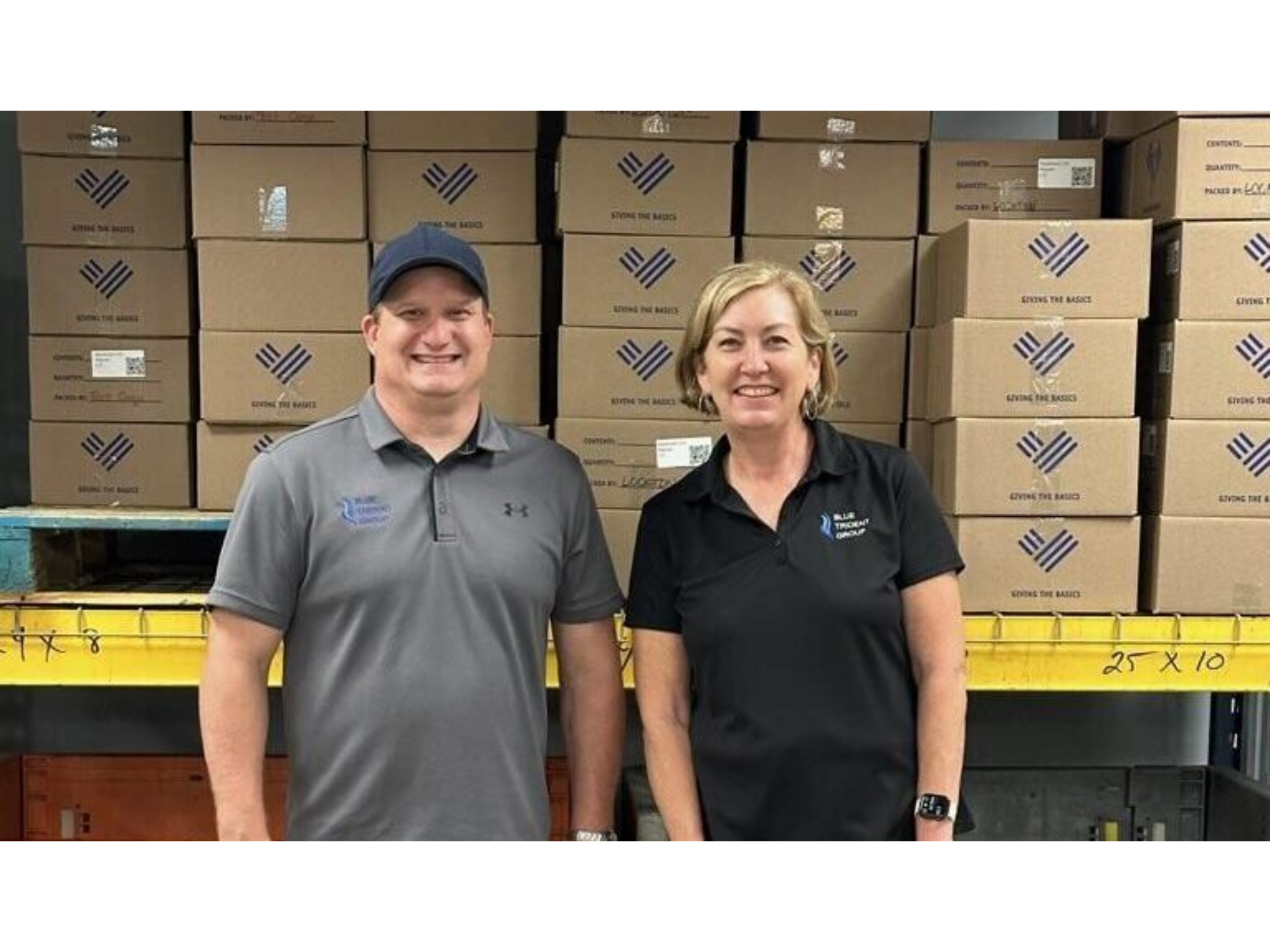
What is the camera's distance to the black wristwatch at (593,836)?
5.99 feet

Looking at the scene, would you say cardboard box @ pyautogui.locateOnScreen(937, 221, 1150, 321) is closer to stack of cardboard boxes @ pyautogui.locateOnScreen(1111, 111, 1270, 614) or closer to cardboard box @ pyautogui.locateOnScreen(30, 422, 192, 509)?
stack of cardboard boxes @ pyautogui.locateOnScreen(1111, 111, 1270, 614)

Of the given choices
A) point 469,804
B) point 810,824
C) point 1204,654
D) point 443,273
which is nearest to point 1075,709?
point 1204,654

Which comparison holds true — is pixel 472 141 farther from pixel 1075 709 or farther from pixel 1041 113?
pixel 1075 709

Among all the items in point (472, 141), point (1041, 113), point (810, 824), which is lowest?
point (810, 824)

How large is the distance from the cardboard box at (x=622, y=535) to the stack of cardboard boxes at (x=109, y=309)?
98cm

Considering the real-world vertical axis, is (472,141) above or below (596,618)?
above

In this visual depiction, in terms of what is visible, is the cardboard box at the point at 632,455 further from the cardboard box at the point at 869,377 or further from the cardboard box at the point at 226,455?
the cardboard box at the point at 226,455

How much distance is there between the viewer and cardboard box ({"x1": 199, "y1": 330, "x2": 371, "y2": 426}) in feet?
7.73

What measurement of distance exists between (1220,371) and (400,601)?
172 cm

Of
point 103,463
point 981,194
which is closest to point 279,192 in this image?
point 103,463

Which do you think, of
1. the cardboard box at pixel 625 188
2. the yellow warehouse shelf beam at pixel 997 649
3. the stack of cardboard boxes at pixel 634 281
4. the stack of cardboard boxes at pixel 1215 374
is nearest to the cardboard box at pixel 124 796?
the yellow warehouse shelf beam at pixel 997 649

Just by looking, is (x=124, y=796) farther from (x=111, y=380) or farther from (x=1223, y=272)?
(x=1223, y=272)

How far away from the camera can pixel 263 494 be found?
1630mm
